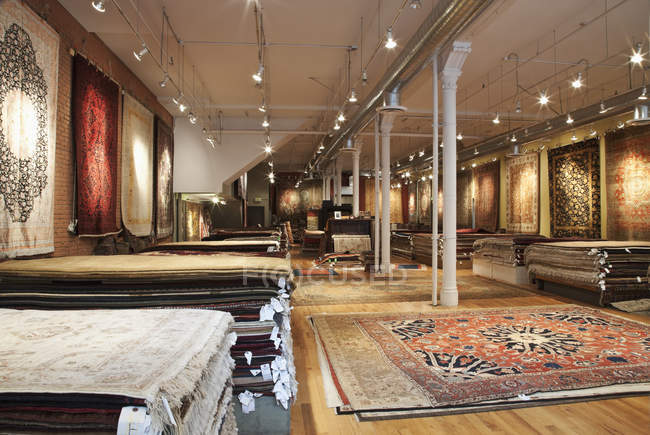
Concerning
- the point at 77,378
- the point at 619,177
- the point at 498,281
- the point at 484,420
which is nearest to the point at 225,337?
the point at 77,378

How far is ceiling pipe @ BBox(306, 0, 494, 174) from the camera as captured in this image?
4.34 m

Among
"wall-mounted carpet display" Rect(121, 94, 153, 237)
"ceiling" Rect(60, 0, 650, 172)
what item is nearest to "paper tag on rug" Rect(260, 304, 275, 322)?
"ceiling" Rect(60, 0, 650, 172)

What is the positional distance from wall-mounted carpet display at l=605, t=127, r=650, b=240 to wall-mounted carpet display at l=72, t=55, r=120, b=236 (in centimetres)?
1051

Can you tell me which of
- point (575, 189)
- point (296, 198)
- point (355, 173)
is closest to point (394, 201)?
point (296, 198)

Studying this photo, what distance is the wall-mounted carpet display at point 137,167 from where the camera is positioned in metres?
7.31

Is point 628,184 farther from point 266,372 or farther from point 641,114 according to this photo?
point 266,372

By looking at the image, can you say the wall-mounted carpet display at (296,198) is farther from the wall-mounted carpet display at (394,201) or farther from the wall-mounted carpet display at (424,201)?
the wall-mounted carpet display at (424,201)

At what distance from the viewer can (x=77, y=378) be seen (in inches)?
32.6

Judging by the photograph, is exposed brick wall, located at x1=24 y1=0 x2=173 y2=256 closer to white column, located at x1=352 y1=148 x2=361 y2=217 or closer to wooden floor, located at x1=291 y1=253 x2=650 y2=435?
wooden floor, located at x1=291 y1=253 x2=650 y2=435

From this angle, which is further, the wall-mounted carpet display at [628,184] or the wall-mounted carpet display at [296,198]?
the wall-mounted carpet display at [296,198]

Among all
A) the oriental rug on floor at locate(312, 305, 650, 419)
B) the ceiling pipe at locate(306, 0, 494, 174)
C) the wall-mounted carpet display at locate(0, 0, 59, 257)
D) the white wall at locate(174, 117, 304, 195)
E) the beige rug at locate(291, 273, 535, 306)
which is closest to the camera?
the oriental rug on floor at locate(312, 305, 650, 419)

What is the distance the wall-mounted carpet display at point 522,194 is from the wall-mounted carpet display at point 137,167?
422 inches

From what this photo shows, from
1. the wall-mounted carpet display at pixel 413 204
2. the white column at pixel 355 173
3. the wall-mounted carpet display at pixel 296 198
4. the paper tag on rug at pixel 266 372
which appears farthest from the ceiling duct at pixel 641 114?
the wall-mounted carpet display at pixel 296 198

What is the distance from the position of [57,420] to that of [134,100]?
8378 mm
